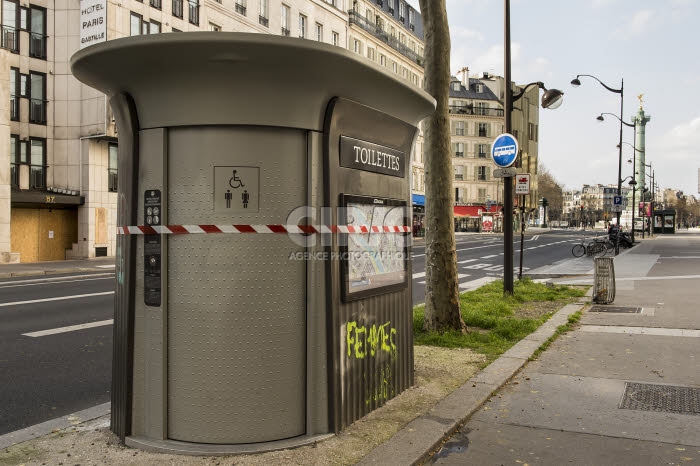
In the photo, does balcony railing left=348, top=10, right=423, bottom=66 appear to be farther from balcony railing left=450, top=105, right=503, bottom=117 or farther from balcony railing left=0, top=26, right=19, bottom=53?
balcony railing left=0, top=26, right=19, bottom=53

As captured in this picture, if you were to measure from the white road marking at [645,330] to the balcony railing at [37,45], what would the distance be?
87.0 ft

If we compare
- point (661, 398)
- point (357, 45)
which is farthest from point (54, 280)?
point (357, 45)

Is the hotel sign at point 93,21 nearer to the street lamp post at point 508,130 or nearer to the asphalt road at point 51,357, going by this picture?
the asphalt road at point 51,357

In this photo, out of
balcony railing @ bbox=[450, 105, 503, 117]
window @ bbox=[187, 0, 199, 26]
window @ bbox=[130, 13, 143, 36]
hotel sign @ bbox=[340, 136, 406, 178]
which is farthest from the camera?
balcony railing @ bbox=[450, 105, 503, 117]

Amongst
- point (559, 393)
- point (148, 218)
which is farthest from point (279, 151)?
point (559, 393)

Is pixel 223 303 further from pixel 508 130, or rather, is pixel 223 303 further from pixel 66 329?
pixel 508 130

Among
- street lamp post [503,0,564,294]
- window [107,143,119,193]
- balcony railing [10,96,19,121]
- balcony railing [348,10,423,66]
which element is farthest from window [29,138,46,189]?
balcony railing [348,10,423,66]

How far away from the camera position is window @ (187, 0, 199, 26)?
3228cm

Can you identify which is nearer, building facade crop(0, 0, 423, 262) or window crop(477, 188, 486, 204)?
building facade crop(0, 0, 423, 262)

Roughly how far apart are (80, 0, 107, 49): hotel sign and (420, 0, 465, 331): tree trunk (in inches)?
845

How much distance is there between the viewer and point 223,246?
13.0 ft

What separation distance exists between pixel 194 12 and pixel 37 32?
Answer: 8.33m

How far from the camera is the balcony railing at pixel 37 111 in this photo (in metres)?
27.0

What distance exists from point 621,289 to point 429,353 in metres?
9.31
